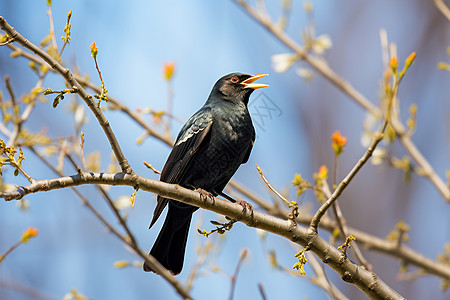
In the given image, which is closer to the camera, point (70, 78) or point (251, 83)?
point (70, 78)

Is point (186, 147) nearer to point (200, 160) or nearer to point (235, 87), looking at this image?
point (200, 160)

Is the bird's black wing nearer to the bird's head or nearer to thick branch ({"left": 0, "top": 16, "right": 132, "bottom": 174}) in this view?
the bird's head

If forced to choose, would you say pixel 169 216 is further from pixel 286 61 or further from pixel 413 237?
pixel 413 237

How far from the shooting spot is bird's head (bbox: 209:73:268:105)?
4270 millimetres

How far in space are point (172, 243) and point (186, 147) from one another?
730 millimetres

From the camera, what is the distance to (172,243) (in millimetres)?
3910

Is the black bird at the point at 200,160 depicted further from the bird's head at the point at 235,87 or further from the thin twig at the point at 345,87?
the thin twig at the point at 345,87

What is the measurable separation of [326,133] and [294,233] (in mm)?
5989

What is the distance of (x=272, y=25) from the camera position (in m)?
4.73

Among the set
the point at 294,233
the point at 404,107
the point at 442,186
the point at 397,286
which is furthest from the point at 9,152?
the point at 404,107

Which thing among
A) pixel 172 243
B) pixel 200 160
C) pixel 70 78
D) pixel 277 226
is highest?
pixel 200 160

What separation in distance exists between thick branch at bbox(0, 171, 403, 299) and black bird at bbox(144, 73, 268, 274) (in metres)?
0.96

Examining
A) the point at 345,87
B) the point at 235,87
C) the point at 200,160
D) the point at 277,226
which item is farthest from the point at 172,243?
the point at 345,87

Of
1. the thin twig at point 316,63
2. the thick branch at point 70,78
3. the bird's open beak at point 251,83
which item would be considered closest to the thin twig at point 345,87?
the thin twig at point 316,63
